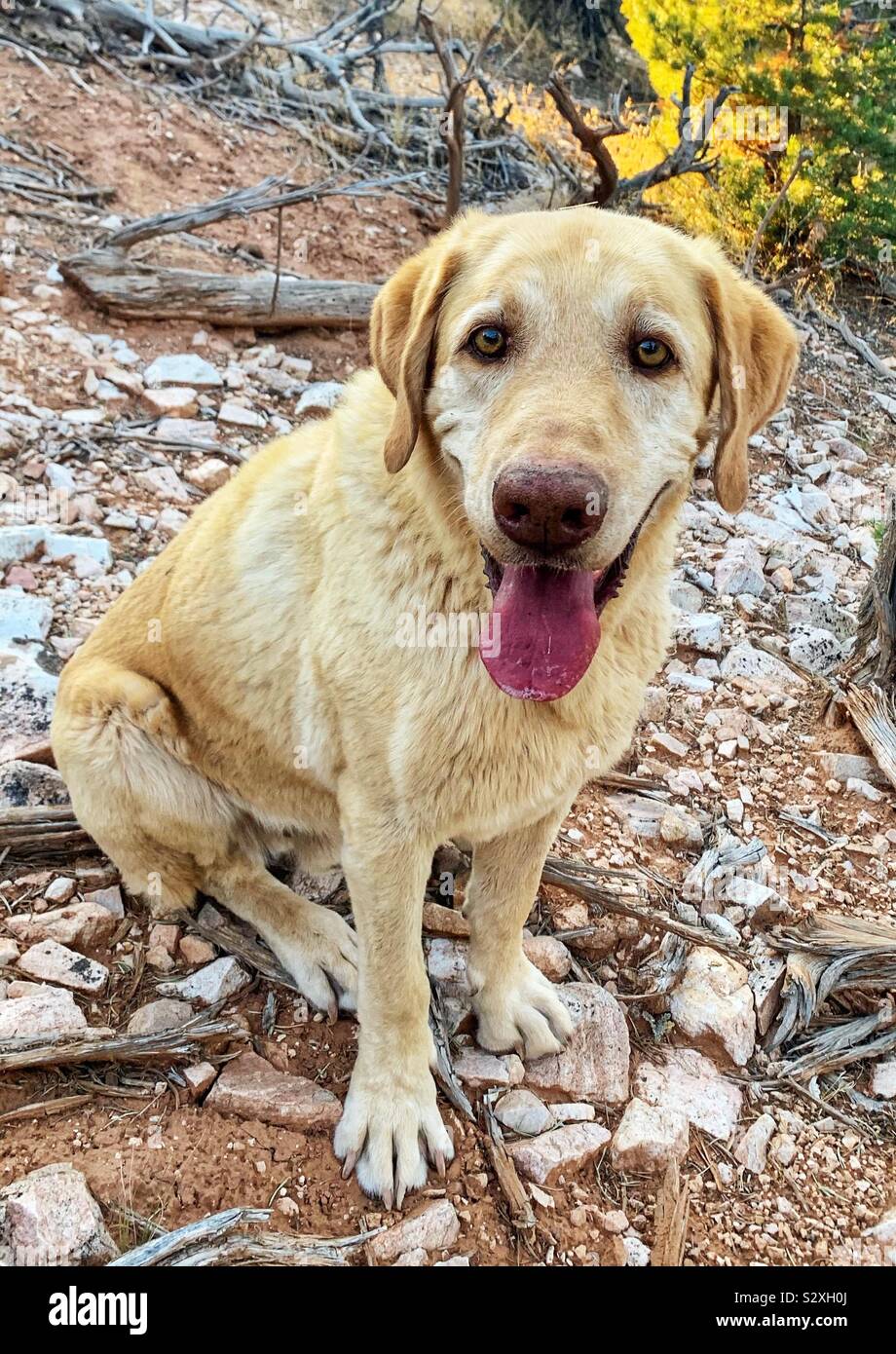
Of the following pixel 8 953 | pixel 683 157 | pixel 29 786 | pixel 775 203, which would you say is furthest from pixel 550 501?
pixel 683 157

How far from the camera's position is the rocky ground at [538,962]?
8.01 feet

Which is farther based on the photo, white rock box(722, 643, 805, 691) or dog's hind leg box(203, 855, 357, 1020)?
white rock box(722, 643, 805, 691)

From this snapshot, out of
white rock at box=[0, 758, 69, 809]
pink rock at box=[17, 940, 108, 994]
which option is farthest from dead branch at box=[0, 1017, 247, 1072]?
white rock at box=[0, 758, 69, 809]

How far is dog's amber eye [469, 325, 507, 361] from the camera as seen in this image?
2.21 meters

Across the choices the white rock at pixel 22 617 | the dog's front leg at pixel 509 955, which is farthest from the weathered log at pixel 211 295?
the dog's front leg at pixel 509 955

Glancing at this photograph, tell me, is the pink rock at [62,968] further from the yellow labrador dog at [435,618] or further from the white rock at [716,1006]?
the white rock at [716,1006]

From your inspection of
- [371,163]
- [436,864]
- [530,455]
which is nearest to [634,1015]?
[436,864]

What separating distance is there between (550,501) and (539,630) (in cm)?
36

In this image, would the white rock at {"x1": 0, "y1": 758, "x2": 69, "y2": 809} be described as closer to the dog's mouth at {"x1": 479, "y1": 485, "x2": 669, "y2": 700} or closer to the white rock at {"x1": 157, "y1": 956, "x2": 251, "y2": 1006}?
the white rock at {"x1": 157, "y1": 956, "x2": 251, "y2": 1006}

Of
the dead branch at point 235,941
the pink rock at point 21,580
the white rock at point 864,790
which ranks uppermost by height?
the pink rock at point 21,580

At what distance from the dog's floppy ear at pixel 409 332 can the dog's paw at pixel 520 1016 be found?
1.58m

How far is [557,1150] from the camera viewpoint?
257 cm

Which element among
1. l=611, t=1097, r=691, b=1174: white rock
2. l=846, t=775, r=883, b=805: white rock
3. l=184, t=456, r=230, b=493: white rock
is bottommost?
l=611, t=1097, r=691, b=1174: white rock

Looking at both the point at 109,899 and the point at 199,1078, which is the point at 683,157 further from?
the point at 199,1078
